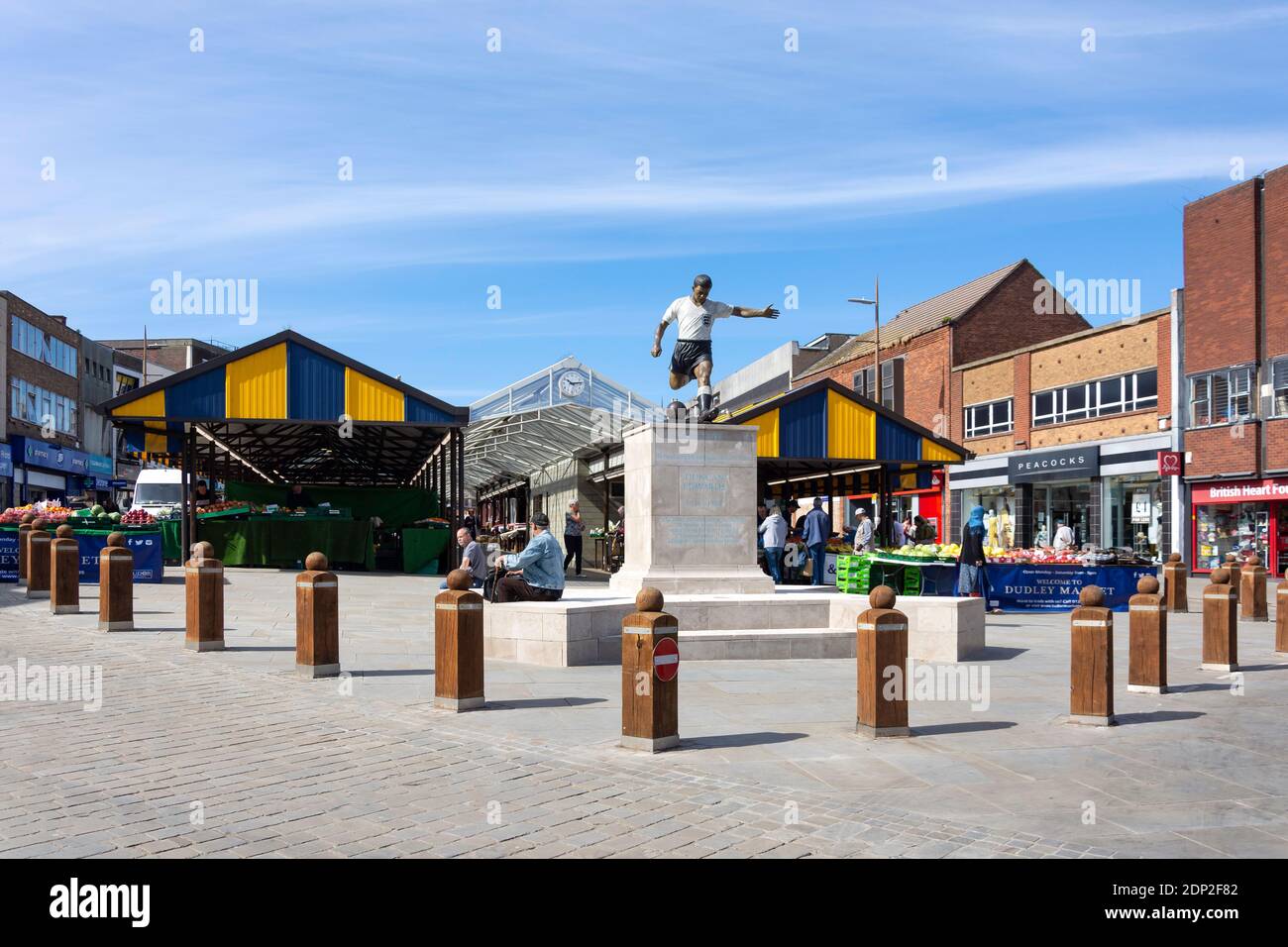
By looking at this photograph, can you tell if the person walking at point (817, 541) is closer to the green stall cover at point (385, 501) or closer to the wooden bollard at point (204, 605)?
the green stall cover at point (385, 501)

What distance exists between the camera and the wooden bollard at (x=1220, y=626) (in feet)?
38.9

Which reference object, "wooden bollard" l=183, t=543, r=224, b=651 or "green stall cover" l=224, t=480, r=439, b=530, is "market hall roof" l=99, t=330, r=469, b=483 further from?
"wooden bollard" l=183, t=543, r=224, b=651

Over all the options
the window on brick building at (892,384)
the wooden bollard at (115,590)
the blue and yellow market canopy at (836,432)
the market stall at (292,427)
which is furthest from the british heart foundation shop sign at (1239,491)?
the wooden bollard at (115,590)

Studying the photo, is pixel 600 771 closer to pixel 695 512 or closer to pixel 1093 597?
pixel 1093 597

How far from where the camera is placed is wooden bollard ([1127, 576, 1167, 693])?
9.76 metres

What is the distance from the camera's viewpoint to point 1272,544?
30.3m

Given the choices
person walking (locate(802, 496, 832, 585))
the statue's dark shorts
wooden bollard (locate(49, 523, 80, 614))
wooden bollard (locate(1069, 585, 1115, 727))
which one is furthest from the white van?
wooden bollard (locate(1069, 585, 1115, 727))

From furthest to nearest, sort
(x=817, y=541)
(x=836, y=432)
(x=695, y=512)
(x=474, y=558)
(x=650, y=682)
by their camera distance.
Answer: (x=836, y=432) < (x=817, y=541) < (x=474, y=558) < (x=695, y=512) < (x=650, y=682)

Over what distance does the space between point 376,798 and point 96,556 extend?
15676mm

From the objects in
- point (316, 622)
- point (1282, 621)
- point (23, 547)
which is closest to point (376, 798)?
point (316, 622)

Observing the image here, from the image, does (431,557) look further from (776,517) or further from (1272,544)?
(1272,544)

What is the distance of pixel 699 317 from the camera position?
46.3ft

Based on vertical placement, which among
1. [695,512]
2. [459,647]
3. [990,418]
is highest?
[990,418]
